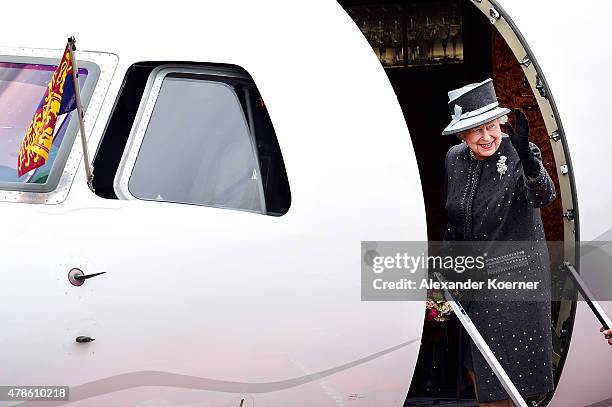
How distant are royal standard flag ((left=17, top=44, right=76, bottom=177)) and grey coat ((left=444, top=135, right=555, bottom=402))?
2328 mm

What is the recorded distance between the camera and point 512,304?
5.55 meters

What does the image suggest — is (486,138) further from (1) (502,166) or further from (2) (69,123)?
(2) (69,123)

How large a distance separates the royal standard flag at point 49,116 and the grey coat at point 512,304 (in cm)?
233

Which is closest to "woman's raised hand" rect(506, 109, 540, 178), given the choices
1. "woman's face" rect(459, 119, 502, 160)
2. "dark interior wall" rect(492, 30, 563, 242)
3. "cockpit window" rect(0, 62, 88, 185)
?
"woman's face" rect(459, 119, 502, 160)

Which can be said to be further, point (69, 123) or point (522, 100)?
point (522, 100)

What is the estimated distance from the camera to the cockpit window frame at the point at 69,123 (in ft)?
15.5

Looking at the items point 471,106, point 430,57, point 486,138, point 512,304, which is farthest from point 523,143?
point 430,57

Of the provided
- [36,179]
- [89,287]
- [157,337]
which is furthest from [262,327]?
[36,179]

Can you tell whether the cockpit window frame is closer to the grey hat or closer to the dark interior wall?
the grey hat

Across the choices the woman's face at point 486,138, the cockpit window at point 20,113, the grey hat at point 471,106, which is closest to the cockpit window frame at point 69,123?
the cockpit window at point 20,113

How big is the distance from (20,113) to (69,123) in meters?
0.24

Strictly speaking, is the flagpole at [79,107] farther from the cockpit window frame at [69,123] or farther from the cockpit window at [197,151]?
the cockpit window at [197,151]

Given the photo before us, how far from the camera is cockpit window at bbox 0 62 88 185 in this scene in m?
4.79

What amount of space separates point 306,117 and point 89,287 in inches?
52.6
